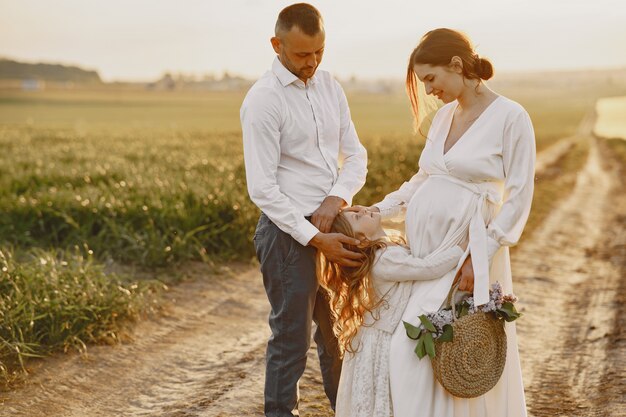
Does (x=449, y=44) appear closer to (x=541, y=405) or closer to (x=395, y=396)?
(x=395, y=396)

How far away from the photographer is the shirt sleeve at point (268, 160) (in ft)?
11.8

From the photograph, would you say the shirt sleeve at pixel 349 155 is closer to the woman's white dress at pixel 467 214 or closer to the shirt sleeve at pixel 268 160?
the woman's white dress at pixel 467 214

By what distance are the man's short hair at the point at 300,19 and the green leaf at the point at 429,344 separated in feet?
4.52

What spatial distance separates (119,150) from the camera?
15859 mm

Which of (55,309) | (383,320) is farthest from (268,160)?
(55,309)

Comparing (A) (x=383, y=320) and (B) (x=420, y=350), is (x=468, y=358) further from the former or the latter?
(A) (x=383, y=320)

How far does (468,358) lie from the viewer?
350 centimetres

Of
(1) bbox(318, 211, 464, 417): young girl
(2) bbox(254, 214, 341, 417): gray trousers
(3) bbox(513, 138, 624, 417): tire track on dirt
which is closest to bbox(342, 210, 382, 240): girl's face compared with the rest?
(1) bbox(318, 211, 464, 417): young girl

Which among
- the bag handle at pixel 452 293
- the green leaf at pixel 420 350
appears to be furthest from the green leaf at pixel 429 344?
the bag handle at pixel 452 293

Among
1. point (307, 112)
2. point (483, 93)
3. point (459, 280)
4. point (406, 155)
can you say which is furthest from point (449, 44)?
point (406, 155)

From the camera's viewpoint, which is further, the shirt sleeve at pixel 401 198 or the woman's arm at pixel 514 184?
the shirt sleeve at pixel 401 198

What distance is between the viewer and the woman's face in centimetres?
350

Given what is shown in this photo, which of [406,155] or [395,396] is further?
[406,155]

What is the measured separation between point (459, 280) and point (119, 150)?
13130 millimetres
